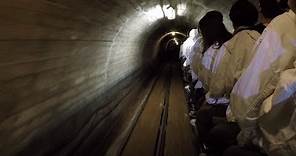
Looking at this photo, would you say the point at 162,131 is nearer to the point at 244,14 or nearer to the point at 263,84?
the point at 244,14

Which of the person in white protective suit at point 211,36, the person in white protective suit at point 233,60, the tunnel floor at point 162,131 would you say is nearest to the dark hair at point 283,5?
Answer: the person in white protective suit at point 233,60

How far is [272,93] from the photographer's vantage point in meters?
2.41

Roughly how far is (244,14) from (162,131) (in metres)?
4.61

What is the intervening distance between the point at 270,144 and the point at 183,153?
14.3ft

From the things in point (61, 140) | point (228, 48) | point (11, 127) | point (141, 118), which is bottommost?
point (141, 118)

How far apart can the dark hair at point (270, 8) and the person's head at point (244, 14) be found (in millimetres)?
542

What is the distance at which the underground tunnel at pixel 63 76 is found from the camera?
3723 millimetres

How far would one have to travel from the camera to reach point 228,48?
3998 millimetres

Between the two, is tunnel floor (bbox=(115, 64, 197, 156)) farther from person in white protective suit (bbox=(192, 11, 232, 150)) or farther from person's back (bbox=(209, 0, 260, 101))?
person's back (bbox=(209, 0, 260, 101))

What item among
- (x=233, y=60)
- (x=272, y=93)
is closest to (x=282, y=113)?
(x=272, y=93)

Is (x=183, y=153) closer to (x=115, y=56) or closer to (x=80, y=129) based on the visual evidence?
(x=80, y=129)

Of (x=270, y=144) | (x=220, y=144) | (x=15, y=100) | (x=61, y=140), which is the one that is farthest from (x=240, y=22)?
(x=61, y=140)

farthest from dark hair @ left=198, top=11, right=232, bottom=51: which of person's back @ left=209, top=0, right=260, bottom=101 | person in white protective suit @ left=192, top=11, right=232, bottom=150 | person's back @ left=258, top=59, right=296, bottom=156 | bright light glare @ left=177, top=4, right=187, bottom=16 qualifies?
bright light glare @ left=177, top=4, right=187, bottom=16

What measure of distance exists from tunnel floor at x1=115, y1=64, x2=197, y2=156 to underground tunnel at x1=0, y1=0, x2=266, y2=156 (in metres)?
0.15
